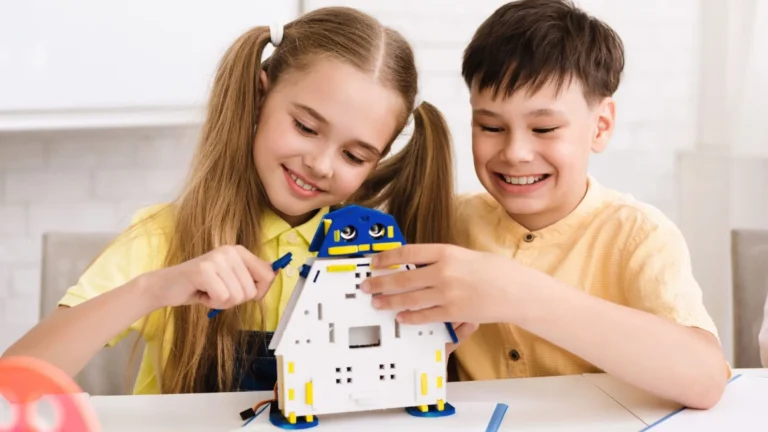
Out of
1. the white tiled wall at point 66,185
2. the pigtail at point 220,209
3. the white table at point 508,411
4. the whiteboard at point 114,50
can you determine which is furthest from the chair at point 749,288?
the white tiled wall at point 66,185

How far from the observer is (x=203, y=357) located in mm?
1114

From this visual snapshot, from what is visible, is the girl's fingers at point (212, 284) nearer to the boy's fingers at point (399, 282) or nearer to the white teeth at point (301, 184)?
the boy's fingers at point (399, 282)

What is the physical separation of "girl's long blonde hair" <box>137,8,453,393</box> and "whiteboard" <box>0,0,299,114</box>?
722mm

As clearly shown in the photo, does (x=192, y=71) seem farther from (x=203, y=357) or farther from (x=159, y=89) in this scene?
(x=203, y=357)

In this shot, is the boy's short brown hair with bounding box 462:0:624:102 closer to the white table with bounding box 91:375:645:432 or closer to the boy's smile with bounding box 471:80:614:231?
the boy's smile with bounding box 471:80:614:231

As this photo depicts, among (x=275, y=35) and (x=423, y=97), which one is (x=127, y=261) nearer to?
(x=275, y=35)

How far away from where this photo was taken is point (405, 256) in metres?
0.81

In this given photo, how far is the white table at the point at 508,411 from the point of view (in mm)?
844

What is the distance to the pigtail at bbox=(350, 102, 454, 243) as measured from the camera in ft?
3.98

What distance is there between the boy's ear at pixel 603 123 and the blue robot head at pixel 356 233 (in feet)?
1.52

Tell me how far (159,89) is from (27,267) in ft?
1.99

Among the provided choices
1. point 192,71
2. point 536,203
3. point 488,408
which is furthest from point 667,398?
point 192,71

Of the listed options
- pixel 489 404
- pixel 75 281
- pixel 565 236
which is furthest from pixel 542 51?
pixel 75 281

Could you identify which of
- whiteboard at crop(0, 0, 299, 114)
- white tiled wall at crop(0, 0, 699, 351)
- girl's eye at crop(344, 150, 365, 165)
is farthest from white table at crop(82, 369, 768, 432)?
white tiled wall at crop(0, 0, 699, 351)
